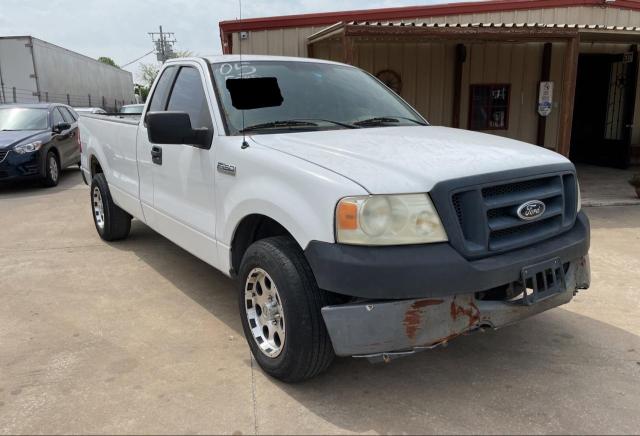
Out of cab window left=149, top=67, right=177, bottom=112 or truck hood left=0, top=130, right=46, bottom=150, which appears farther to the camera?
truck hood left=0, top=130, right=46, bottom=150

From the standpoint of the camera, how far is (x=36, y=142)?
996 centimetres

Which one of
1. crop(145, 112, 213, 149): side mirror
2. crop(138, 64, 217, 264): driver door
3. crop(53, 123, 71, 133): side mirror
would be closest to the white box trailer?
crop(53, 123, 71, 133): side mirror

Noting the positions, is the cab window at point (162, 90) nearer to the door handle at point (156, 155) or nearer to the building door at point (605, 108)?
the door handle at point (156, 155)

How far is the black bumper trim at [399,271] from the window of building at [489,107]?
1012 centimetres

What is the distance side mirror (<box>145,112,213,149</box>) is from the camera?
3.31m

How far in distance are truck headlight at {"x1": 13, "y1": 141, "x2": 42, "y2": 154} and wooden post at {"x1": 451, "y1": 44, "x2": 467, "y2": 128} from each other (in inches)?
329

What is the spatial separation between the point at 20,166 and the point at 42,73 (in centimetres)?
1068

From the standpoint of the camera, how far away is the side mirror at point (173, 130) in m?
3.31

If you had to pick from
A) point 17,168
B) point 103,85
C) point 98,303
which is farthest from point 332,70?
point 103,85

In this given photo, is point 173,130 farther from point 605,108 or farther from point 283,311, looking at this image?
point 605,108

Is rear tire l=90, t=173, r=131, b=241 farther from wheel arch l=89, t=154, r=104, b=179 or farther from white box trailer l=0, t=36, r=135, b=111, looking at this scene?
white box trailer l=0, t=36, r=135, b=111

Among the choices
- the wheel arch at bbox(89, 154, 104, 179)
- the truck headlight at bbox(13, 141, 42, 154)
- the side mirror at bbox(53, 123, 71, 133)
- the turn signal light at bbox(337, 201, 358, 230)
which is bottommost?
the truck headlight at bbox(13, 141, 42, 154)

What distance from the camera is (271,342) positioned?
309cm

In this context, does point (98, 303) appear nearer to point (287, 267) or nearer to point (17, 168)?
point (287, 267)
